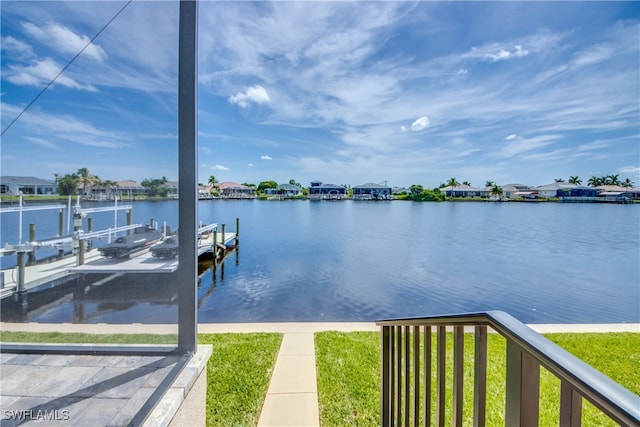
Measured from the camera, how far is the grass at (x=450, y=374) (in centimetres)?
251

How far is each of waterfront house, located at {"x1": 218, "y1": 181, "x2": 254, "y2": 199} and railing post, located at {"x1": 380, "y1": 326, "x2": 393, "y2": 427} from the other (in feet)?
194

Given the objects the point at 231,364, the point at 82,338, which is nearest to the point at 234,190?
the point at 231,364

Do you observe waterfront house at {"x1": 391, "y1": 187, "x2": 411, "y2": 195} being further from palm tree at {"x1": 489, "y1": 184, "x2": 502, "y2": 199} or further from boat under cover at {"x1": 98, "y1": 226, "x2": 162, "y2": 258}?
boat under cover at {"x1": 98, "y1": 226, "x2": 162, "y2": 258}

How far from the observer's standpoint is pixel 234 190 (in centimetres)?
6166

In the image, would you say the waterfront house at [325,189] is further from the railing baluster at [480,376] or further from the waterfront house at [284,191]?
the railing baluster at [480,376]

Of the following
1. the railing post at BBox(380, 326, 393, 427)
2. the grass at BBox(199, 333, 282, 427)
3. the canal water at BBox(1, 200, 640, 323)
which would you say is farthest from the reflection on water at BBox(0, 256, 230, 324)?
the railing post at BBox(380, 326, 393, 427)

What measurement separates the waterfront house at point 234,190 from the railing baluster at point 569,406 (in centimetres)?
6051

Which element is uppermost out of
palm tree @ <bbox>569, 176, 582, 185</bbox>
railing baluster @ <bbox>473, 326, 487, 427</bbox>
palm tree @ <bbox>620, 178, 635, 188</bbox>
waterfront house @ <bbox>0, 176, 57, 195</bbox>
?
palm tree @ <bbox>569, 176, 582, 185</bbox>

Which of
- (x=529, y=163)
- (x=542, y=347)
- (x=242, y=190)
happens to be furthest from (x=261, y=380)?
(x=242, y=190)

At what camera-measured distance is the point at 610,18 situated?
1188 centimetres

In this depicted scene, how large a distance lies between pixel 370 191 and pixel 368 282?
55.3 meters

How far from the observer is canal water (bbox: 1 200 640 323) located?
5.43 feet

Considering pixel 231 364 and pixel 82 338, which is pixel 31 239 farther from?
pixel 231 364

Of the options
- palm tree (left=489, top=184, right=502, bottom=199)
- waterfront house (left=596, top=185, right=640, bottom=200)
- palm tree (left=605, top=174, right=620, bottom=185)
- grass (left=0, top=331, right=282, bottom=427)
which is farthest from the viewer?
palm tree (left=605, top=174, right=620, bottom=185)
